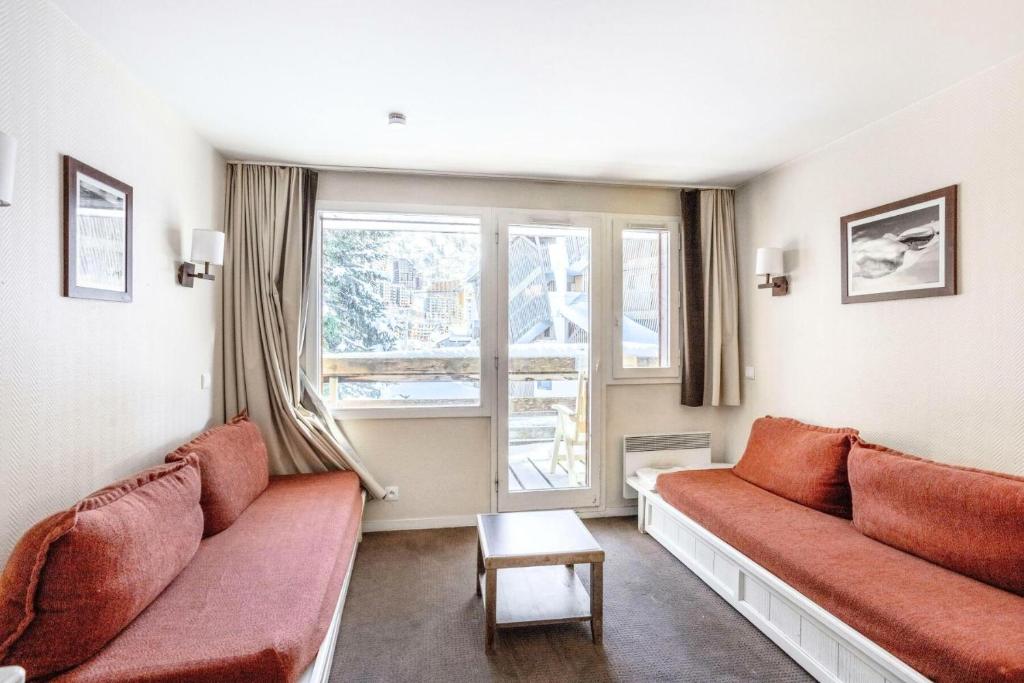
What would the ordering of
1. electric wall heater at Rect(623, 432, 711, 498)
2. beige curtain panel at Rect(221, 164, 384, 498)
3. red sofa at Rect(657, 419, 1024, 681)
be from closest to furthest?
red sofa at Rect(657, 419, 1024, 681) < beige curtain panel at Rect(221, 164, 384, 498) < electric wall heater at Rect(623, 432, 711, 498)

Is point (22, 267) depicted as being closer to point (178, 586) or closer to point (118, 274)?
point (118, 274)

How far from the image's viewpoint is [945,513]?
1.98 metres

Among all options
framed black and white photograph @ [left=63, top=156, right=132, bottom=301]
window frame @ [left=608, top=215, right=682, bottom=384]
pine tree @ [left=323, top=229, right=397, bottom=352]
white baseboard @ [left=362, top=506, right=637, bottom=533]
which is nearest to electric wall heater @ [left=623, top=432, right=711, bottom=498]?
window frame @ [left=608, top=215, right=682, bottom=384]

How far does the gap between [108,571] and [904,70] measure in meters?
3.52

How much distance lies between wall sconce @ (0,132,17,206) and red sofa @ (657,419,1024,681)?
292 centimetres

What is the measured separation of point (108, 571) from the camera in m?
1.50

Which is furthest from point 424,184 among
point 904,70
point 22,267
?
point 904,70

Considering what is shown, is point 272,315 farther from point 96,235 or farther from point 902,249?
point 902,249

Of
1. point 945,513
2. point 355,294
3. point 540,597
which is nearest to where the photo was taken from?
point 945,513

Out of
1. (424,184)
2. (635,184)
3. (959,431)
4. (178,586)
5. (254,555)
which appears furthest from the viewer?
(635,184)

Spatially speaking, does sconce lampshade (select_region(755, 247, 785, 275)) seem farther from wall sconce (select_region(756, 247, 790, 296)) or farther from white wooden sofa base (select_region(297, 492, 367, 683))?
white wooden sofa base (select_region(297, 492, 367, 683))

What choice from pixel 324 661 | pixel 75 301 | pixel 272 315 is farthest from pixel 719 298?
pixel 75 301

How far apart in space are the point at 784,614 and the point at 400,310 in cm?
279

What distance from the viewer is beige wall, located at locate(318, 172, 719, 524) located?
3.53 meters
